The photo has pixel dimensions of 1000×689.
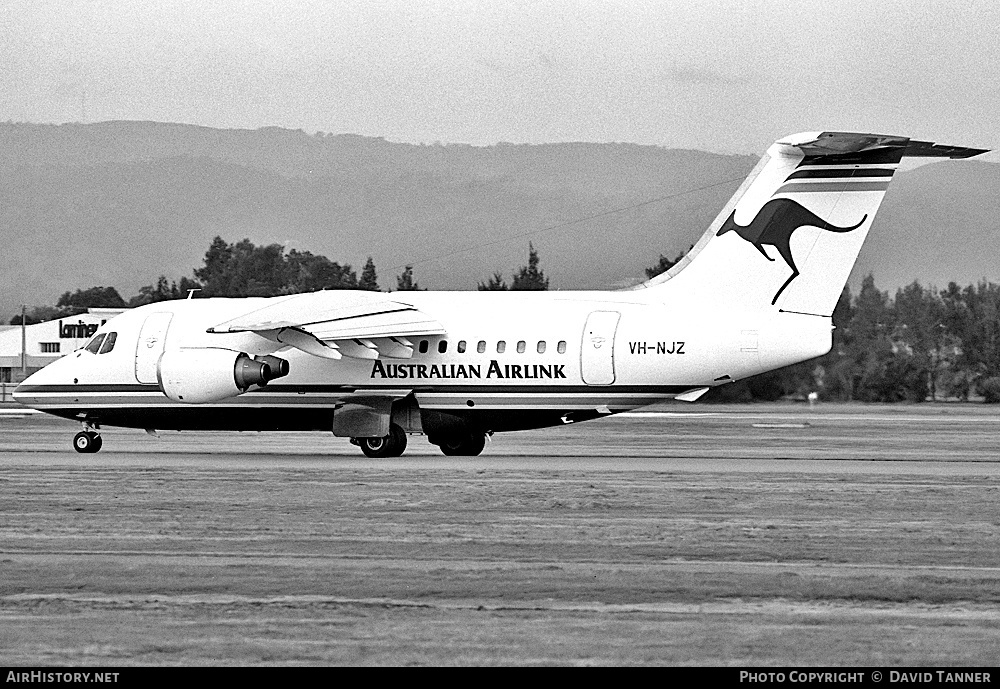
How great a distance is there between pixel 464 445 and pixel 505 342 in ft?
9.70

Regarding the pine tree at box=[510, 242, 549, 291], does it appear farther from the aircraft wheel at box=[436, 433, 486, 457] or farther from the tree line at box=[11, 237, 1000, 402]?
the aircraft wheel at box=[436, 433, 486, 457]

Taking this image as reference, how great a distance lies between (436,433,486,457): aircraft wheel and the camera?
33531 mm

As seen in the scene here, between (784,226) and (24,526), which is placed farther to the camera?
(784,226)

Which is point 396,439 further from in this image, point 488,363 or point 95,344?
point 95,344

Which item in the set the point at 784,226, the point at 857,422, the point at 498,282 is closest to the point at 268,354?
the point at 784,226

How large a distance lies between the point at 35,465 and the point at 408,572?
16.6 metres

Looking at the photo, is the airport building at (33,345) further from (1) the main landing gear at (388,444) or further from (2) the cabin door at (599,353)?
(2) the cabin door at (599,353)

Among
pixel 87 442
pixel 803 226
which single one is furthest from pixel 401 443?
pixel 803 226

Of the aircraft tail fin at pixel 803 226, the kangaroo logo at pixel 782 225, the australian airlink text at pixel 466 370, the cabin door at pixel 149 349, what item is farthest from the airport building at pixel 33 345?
the kangaroo logo at pixel 782 225

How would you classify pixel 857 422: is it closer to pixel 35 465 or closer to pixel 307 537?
pixel 35 465

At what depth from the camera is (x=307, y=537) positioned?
1819 centimetres

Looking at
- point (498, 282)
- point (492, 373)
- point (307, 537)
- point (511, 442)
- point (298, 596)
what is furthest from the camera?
point (498, 282)
